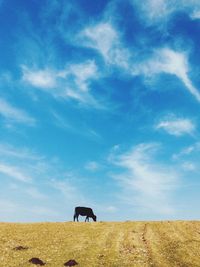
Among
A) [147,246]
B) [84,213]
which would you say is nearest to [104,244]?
[147,246]

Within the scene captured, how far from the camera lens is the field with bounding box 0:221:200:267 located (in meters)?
47.4

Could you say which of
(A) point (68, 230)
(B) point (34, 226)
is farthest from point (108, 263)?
(B) point (34, 226)

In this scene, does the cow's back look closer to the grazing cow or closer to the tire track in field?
the grazing cow

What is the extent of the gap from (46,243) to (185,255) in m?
17.0

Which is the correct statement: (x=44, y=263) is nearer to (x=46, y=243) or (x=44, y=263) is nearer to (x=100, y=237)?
(x=46, y=243)

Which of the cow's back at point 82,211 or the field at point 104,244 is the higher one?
the cow's back at point 82,211

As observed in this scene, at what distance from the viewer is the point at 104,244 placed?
54.6 metres

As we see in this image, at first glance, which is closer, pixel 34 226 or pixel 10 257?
pixel 10 257

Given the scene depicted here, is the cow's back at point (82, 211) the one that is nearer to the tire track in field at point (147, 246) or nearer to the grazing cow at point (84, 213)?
the grazing cow at point (84, 213)

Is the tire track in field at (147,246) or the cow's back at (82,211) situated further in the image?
the cow's back at (82,211)

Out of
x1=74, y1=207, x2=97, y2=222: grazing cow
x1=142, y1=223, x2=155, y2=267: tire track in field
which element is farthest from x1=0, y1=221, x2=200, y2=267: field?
x1=74, y1=207, x2=97, y2=222: grazing cow

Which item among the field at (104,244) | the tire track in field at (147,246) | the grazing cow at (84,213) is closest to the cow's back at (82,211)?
the grazing cow at (84,213)

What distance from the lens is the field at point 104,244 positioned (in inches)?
1868

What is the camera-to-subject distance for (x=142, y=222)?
72312mm
